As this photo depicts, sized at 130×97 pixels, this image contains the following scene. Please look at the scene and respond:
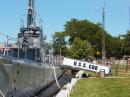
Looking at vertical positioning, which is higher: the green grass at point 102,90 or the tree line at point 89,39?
the tree line at point 89,39

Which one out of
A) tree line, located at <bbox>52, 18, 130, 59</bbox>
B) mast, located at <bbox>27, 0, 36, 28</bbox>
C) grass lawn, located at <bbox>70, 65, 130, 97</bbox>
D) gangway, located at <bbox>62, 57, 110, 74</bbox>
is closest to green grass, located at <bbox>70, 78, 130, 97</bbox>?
grass lawn, located at <bbox>70, 65, 130, 97</bbox>

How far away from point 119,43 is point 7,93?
162626mm

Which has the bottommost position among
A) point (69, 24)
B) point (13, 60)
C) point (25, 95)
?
point (25, 95)

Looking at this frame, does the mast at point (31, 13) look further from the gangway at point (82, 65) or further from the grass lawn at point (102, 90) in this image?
the gangway at point (82, 65)

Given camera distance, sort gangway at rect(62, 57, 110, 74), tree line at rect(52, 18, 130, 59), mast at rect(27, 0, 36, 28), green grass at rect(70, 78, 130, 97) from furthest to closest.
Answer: tree line at rect(52, 18, 130, 59) < gangway at rect(62, 57, 110, 74) < mast at rect(27, 0, 36, 28) < green grass at rect(70, 78, 130, 97)

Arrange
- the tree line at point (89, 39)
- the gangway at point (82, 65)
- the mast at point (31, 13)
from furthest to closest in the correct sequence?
the tree line at point (89, 39), the gangway at point (82, 65), the mast at point (31, 13)

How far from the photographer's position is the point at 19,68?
49.8ft

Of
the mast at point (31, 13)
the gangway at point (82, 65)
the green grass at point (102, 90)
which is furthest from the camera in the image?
the gangway at point (82, 65)

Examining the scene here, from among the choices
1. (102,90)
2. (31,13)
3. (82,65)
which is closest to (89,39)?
(82,65)

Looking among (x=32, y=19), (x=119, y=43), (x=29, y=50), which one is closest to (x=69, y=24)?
(x=119, y=43)

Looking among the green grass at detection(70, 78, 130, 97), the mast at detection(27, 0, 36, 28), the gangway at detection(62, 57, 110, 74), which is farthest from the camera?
the gangway at detection(62, 57, 110, 74)

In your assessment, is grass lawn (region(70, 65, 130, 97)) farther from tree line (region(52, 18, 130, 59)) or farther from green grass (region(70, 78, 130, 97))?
tree line (region(52, 18, 130, 59))

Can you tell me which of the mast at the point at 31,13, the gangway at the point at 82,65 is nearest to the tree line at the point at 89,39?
the gangway at the point at 82,65

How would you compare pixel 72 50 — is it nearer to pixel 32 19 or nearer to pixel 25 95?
pixel 32 19
